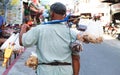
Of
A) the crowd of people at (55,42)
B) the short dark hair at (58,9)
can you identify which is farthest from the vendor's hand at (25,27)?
the short dark hair at (58,9)

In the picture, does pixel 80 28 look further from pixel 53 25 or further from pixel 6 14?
pixel 6 14

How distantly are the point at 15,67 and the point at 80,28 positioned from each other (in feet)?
26.3

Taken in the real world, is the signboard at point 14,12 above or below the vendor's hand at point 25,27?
below

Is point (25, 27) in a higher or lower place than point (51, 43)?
higher

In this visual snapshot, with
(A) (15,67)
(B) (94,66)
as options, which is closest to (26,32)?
(A) (15,67)

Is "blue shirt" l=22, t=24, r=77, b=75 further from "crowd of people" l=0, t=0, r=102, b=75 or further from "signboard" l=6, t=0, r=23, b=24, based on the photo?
"signboard" l=6, t=0, r=23, b=24

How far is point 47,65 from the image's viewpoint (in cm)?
492

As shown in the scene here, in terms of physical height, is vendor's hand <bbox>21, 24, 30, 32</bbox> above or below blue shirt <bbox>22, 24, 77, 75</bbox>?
above

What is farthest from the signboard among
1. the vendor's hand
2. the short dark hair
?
the short dark hair

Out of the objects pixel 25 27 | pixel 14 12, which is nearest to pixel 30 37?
pixel 25 27

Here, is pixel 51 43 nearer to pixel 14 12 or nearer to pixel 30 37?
pixel 30 37

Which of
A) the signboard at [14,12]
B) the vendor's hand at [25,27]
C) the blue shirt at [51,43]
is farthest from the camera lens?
the signboard at [14,12]

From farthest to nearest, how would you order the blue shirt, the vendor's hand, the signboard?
1. the signboard
2. the vendor's hand
3. the blue shirt

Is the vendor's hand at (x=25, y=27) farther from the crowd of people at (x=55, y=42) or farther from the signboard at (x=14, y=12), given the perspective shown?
the signboard at (x=14, y=12)
